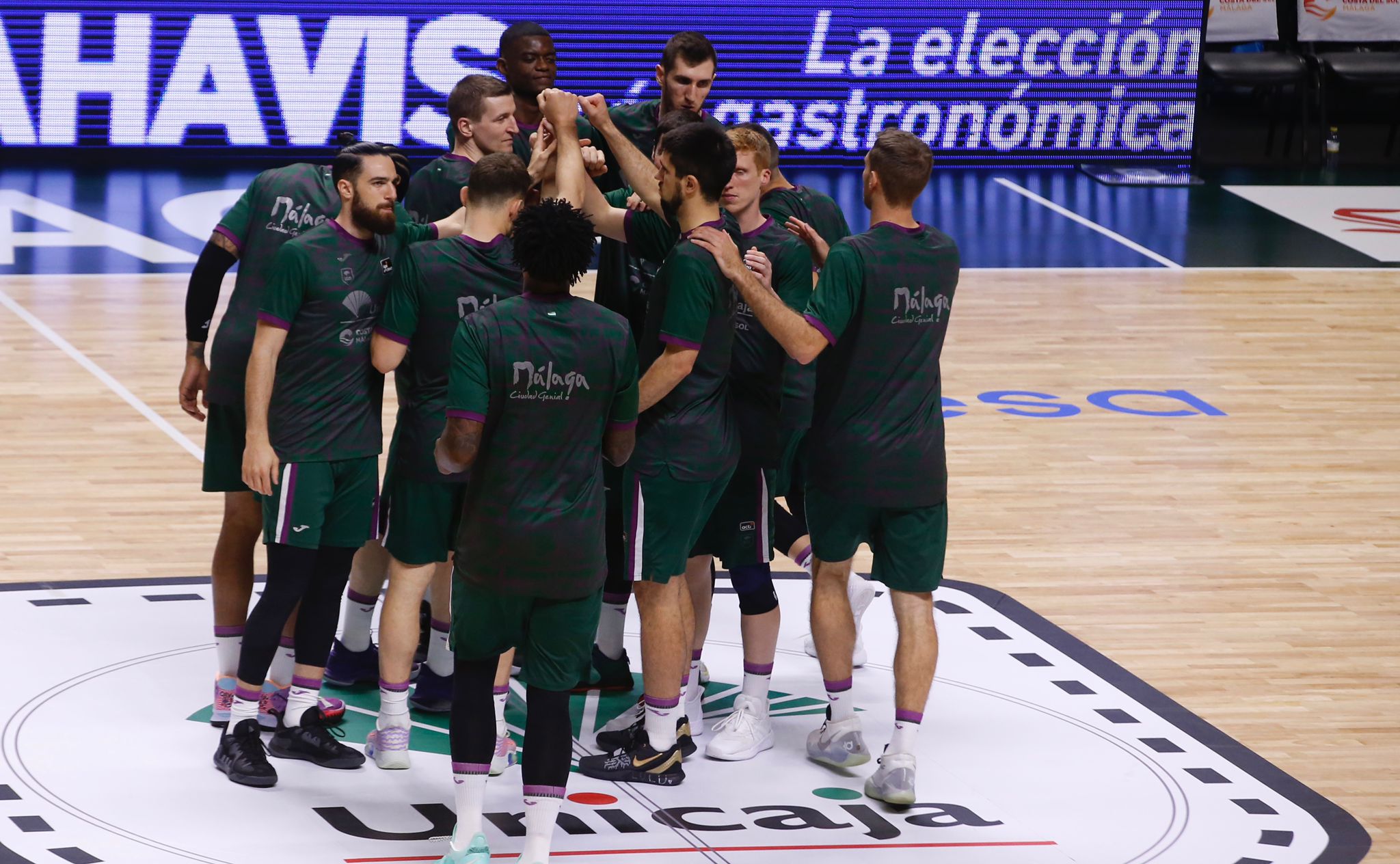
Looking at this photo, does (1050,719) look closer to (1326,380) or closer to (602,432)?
(602,432)

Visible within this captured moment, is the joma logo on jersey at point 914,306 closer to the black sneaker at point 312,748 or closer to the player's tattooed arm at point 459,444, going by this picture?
the player's tattooed arm at point 459,444

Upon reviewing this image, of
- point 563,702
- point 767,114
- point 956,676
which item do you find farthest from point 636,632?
point 767,114

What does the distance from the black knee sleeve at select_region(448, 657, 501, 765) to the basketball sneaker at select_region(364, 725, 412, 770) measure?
2.33ft

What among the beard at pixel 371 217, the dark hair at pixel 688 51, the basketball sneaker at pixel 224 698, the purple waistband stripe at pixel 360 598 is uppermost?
the dark hair at pixel 688 51

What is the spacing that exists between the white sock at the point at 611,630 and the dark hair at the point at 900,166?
5.20 ft

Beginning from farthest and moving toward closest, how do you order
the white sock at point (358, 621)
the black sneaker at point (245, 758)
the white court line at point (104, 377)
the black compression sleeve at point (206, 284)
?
the white court line at point (104, 377), the white sock at point (358, 621), the black compression sleeve at point (206, 284), the black sneaker at point (245, 758)

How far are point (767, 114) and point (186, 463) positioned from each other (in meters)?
9.17

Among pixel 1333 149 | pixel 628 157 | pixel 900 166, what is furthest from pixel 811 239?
pixel 1333 149

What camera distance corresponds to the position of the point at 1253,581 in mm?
6918

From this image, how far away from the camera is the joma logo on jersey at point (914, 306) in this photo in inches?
194

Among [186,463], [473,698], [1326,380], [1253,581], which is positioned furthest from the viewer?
[1326,380]

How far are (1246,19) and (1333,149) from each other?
57.8 inches

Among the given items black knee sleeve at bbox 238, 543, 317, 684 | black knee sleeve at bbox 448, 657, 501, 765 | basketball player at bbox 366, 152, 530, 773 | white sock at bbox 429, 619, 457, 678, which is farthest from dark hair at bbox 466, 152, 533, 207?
white sock at bbox 429, 619, 457, 678

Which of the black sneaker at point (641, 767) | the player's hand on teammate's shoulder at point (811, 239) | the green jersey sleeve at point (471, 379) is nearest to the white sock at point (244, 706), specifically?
the black sneaker at point (641, 767)
